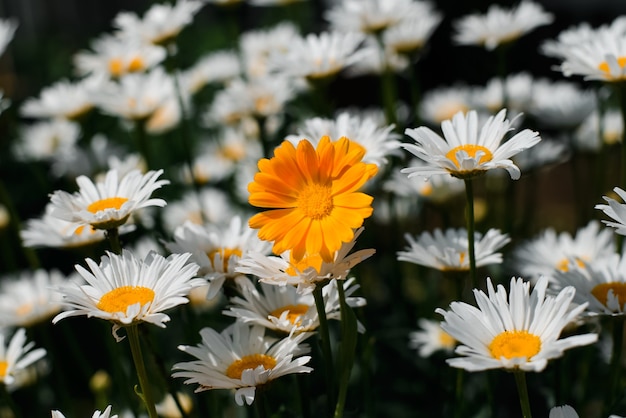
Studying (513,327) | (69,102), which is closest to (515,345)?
(513,327)

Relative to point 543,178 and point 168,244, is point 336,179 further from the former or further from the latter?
point 543,178

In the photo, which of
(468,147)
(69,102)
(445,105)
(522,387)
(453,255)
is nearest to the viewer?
(522,387)

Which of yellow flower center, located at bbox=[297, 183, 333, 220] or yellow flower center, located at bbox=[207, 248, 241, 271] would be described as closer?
yellow flower center, located at bbox=[297, 183, 333, 220]

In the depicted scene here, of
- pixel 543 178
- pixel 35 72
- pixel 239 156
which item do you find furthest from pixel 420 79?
pixel 239 156

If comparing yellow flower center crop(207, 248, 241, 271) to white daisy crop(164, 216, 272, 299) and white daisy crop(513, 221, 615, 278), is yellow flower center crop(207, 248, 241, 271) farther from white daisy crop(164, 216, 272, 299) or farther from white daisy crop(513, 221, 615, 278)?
white daisy crop(513, 221, 615, 278)

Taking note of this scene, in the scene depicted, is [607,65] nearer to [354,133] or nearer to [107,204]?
[354,133]

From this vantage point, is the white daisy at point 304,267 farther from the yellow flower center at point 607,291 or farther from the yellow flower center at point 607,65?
the yellow flower center at point 607,65

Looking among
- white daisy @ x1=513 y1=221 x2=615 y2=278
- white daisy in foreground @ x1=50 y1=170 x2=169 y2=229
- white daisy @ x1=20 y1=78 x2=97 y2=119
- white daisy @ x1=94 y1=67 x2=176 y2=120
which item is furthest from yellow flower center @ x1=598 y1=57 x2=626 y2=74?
white daisy @ x1=20 y1=78 x2=97 y2=119
